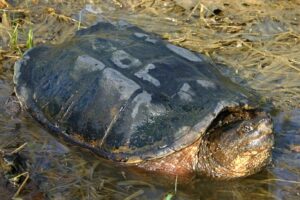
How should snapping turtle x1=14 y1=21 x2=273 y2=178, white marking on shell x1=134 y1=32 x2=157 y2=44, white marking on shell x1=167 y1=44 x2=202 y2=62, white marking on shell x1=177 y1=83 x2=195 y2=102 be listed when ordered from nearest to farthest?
snapping turtle x1=14 y1=21 x2=273 y2=178 → white marking on shell x1=177 y1=83 x2=195 y2=102 → white marking on shell x1=167 y1=44 x2=202 y2=62 → white marking on shell x1=134 y1=32 x2=157 y2=44

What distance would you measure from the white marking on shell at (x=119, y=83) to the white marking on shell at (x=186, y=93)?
0.31m

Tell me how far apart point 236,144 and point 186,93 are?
489 mm

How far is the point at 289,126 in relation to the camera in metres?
4.22

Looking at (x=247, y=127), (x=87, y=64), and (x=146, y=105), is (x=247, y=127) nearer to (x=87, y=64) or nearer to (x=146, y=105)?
(x=146, y=105)

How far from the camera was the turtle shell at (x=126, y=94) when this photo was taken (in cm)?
351

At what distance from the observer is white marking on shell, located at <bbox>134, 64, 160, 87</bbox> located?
3668mm

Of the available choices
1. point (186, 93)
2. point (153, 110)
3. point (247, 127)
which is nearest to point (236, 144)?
point (247, 127)

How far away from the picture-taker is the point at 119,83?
3729mm

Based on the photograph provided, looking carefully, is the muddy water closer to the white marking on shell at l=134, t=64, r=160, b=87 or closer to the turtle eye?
the turtle eye

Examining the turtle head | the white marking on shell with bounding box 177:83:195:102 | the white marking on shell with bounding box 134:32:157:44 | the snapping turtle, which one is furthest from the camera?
the white marking on shell with bounding box 134:32:157:44

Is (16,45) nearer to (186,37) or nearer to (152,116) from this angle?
(186,37)

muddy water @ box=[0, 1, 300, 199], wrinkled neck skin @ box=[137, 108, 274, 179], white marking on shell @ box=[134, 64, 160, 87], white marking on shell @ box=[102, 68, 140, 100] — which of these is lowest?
muddy water @ box=[0, 1, 300, 199]

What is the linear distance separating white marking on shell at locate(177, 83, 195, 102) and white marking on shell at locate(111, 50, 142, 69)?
1.28ft

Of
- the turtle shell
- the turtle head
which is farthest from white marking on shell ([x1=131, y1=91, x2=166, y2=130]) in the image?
the turtle head
